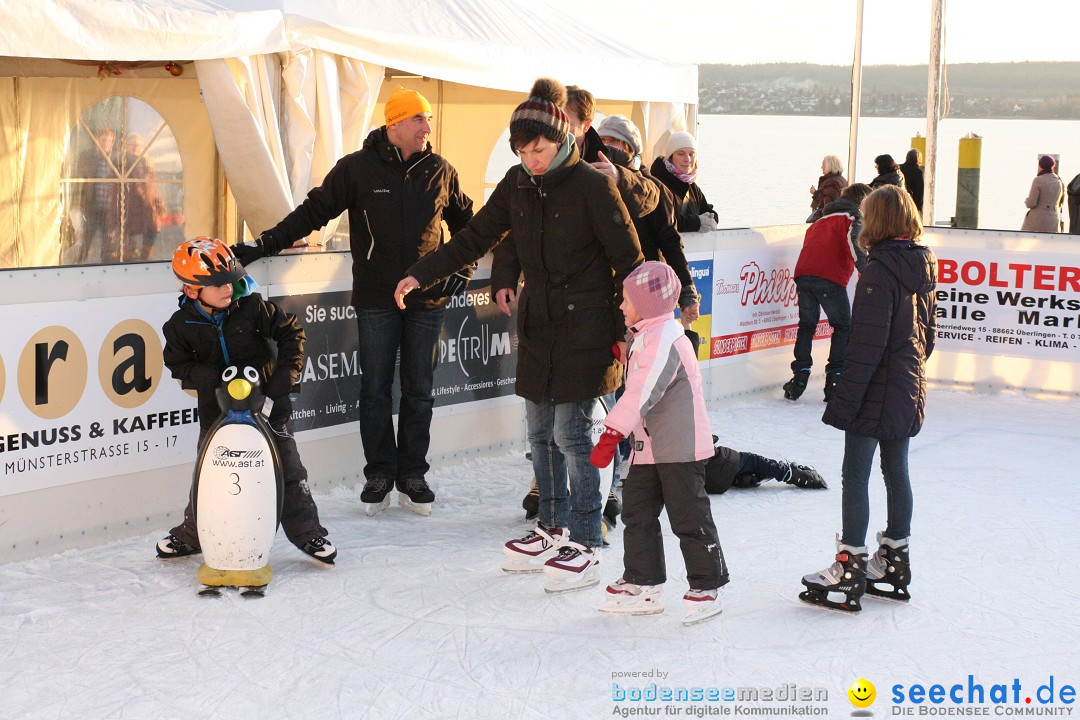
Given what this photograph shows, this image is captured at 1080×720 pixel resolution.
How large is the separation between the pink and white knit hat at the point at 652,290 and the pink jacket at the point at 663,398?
3 centimetres

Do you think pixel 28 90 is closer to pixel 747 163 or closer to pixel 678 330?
pixel 678 330

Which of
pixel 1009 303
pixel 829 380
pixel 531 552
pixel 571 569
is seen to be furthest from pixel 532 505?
pixel 1009 303

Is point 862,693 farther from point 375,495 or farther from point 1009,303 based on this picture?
point 1009,303

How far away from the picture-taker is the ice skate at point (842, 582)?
4.02 meters

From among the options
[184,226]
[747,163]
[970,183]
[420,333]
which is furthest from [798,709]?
[747,163]

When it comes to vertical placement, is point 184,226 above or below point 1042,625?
above

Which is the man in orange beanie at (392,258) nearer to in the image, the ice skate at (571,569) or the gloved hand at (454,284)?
the gloved hand at (454,284)

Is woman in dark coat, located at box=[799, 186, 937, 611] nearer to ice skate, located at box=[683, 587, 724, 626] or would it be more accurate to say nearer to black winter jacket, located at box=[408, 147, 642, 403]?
ice skate, located at box=[683, 587, 724, 626]

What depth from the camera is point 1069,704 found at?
131 inches

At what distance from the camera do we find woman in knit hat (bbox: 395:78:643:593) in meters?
4.10

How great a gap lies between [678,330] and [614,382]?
560 mm

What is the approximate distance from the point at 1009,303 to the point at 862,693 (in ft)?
18.2

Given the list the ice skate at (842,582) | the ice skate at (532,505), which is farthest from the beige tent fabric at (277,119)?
the ice skate at (842,582)

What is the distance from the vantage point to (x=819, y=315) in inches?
312
